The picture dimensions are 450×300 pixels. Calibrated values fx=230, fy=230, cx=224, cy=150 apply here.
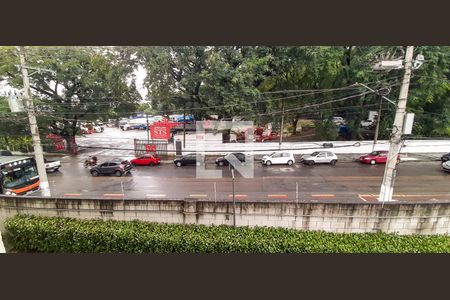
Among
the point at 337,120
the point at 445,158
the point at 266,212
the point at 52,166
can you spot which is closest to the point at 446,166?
the point at 445,158

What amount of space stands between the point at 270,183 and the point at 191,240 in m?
6.27

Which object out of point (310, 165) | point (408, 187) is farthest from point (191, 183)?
point (408, 187)

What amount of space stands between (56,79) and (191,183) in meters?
13.0

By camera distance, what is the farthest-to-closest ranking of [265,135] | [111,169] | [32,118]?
[265,135]
[111,169]
[32,118]

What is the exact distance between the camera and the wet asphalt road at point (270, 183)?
1123cm

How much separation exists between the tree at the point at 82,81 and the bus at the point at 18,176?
4.93 metres

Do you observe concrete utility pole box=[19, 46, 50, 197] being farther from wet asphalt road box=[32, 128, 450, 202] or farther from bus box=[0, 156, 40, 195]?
bus box=[0, 156, 40, 195]

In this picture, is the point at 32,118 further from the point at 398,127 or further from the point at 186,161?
the point at 398,127

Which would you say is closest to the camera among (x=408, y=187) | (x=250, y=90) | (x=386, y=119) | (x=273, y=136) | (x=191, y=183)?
(x=408, y=187)

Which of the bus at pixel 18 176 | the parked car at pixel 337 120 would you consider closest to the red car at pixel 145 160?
the bus at pixel 18 176

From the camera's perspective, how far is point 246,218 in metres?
8.76

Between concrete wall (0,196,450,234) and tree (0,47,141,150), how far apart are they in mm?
9286

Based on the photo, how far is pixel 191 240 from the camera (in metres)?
7.93

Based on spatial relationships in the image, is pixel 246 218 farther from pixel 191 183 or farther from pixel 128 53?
pixel 128 53
